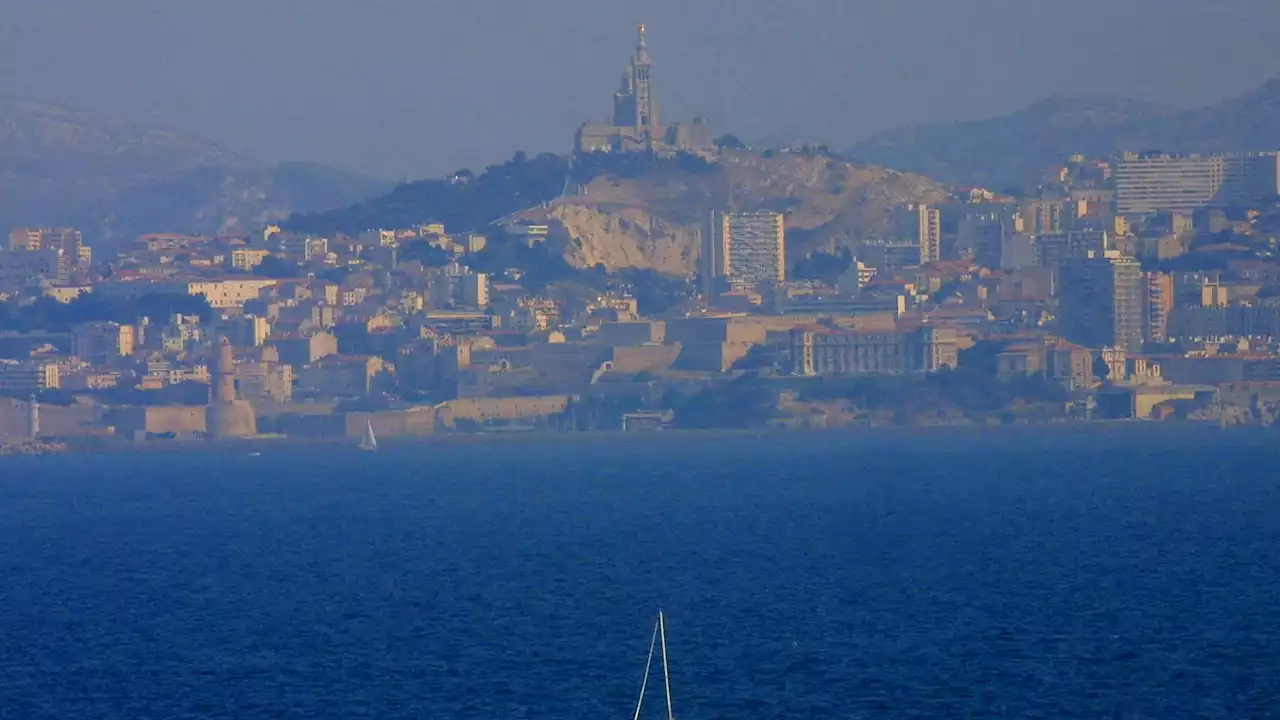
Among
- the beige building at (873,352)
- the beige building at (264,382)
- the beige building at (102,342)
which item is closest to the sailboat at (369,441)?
the beige building at (264,382)

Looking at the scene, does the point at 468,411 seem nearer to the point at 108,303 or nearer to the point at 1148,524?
the point at 108,303

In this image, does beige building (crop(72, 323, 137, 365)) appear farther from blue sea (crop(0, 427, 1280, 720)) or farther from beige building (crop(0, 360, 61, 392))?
blue sea (crop(0, 427, 1280, 720))

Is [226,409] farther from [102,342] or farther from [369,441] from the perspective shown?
[102,342]

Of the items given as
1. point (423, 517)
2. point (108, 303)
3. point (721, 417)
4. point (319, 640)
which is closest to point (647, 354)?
point (721, 417)

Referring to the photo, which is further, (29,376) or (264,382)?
(29,376)

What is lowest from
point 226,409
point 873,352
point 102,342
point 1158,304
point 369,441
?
point 369,441

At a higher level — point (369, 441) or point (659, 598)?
point (369, 441)

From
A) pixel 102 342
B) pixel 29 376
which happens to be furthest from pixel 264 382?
pixel 102 342
